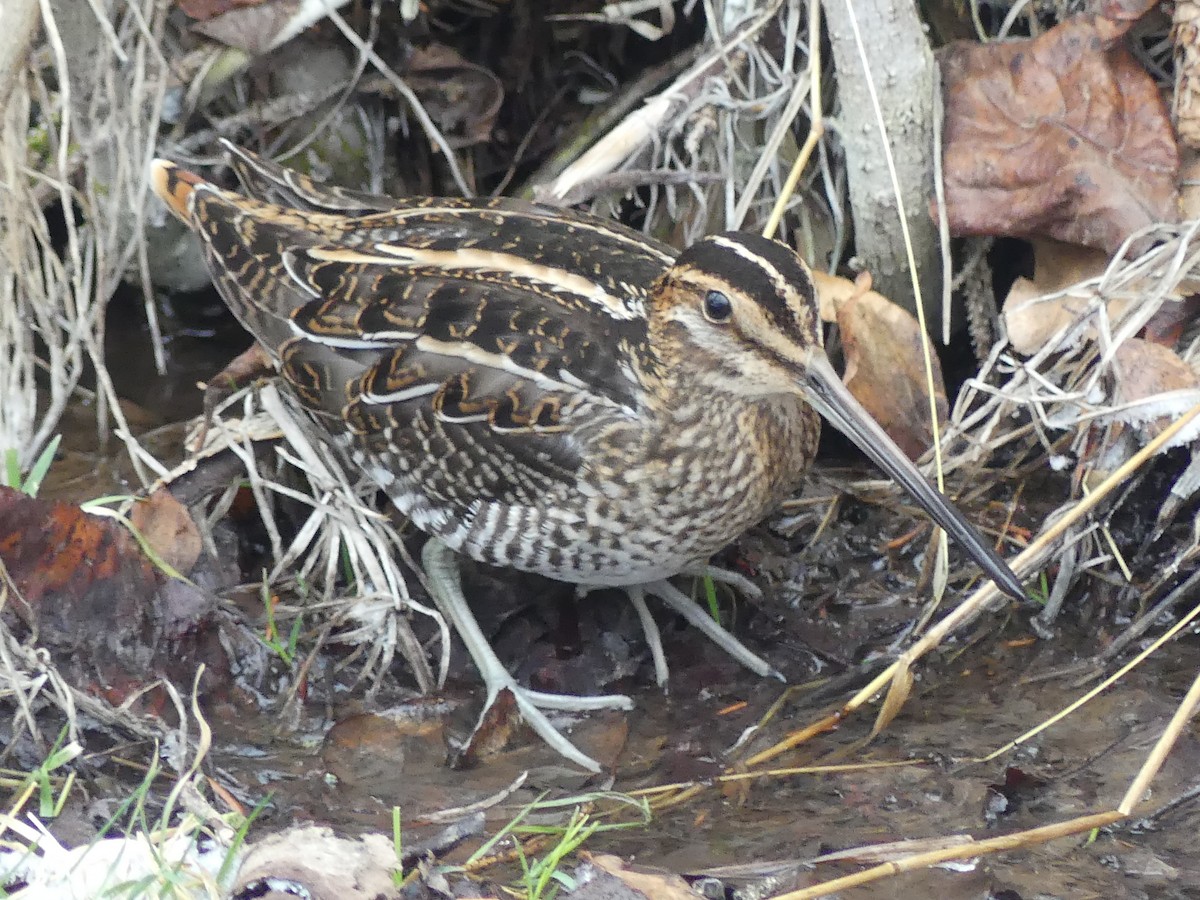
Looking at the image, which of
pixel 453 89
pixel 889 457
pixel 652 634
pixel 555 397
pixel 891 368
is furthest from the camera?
pixel 453 89

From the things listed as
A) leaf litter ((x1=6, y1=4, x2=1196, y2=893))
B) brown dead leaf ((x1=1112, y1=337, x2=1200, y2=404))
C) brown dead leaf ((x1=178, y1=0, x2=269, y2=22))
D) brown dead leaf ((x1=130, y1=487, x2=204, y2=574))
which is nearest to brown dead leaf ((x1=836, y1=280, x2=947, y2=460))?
leaf litter ((x1=6, y1=4, x2=1196, y2=893))

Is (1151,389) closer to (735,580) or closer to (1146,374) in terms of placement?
(1146,374)

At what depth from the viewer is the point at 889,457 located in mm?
2672

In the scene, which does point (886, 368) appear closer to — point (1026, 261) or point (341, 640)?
point (1026, 261)

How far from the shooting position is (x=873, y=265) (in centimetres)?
342

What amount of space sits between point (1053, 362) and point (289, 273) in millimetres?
1658

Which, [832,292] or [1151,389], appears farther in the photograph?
[832,292]

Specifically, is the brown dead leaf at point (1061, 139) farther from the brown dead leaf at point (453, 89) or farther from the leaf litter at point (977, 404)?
the brown dead leaf at point (453, 89)

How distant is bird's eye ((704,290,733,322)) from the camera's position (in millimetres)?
2729

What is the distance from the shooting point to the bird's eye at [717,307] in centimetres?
273

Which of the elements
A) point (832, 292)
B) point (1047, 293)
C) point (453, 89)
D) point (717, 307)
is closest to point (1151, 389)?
point (1047, 293)

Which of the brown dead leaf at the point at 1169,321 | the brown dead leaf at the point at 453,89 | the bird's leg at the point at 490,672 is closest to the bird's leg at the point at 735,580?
the bird's leg at the point at 490,672

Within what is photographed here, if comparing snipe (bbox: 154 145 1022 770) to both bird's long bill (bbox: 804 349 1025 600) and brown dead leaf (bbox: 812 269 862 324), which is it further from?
brown dead leaf (bbox: 812 269 862 324)

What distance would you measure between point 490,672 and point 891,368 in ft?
3.61
